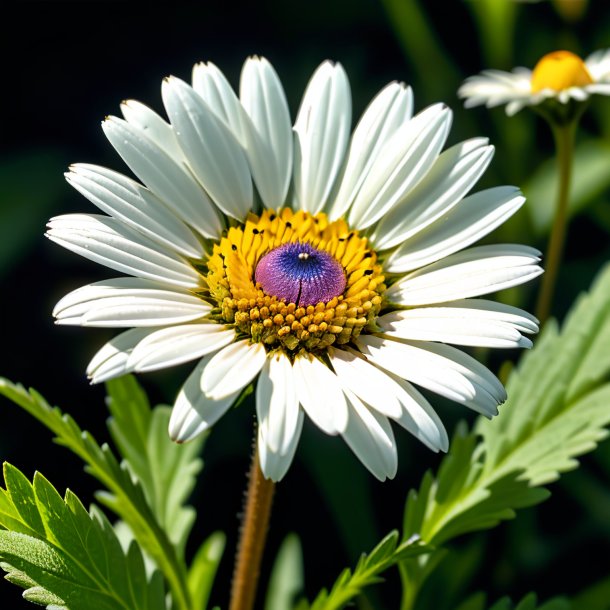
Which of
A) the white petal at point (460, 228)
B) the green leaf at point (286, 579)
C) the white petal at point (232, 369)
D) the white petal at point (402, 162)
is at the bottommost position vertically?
the green leaf at point (286, 579)

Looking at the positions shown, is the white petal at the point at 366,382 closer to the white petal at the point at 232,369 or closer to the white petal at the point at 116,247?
the white petal at the point at 232,369

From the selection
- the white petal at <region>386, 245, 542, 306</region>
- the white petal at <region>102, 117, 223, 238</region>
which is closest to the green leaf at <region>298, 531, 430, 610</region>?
the white petal at <region>386, 245, 542, 306</region>

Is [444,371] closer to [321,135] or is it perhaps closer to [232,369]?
[232,369]

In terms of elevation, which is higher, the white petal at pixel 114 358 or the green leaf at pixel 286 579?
the white petal at pixel 114 358

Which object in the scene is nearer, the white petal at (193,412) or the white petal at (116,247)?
the white petal at (193,412)

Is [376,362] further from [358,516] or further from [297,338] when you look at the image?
[358,516]

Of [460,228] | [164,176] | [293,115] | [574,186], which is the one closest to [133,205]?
[164,176]

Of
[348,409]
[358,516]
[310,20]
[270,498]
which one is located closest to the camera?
[348,409]

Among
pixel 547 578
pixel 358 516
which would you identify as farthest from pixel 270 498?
pixel 547 578

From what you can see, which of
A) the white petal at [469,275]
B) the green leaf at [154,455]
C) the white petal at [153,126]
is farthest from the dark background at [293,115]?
the white petal at [153,126]
